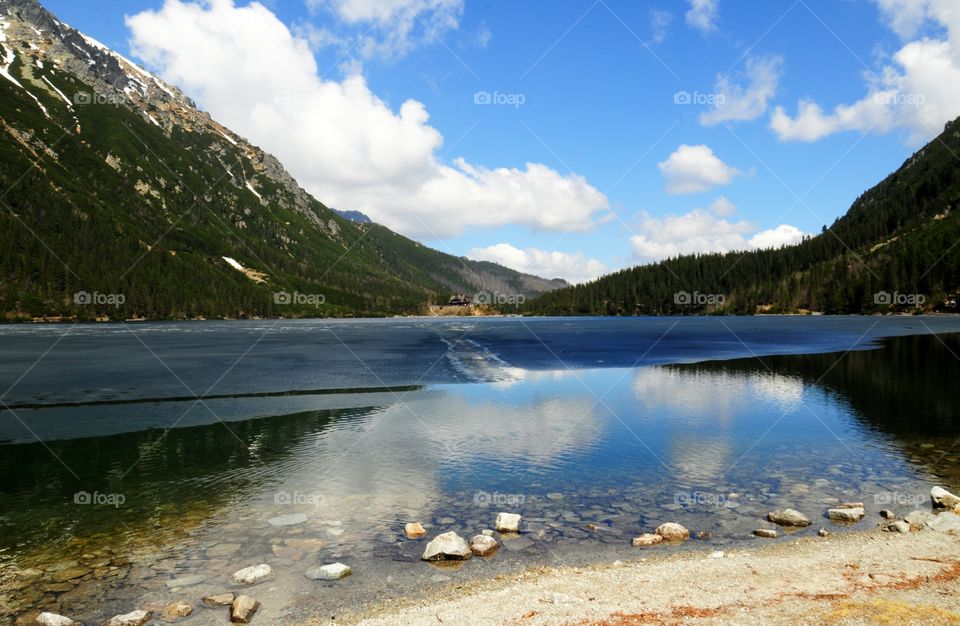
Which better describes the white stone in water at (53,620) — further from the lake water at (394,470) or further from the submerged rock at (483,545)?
the submerged rock at (483,545)

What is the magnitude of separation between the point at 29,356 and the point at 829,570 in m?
96.4

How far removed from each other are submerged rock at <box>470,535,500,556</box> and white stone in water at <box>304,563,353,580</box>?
3536mm

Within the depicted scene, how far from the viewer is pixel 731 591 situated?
12.4 metres

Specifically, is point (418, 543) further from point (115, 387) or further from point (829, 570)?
point (115, 387)

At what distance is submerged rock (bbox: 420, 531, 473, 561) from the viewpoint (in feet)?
50.9

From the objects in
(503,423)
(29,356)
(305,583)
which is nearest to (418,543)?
(305,583)

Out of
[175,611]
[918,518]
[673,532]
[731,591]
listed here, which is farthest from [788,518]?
[175,611]

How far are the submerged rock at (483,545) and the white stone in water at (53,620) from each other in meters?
9.61

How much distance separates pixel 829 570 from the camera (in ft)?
44.3

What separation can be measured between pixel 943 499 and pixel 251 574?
22.4m

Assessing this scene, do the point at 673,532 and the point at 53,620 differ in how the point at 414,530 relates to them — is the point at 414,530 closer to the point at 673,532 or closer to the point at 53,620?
the point at 673,532

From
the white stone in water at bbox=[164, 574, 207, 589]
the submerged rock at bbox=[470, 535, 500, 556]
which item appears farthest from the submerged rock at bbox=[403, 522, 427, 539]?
the white stone in water at bbox=[164, 574, 207, 589]

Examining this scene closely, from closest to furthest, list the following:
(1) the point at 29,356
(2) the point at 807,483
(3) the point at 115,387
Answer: (2) the point at 807,483, (3) the point at 115,387, (1) the point at 29,356

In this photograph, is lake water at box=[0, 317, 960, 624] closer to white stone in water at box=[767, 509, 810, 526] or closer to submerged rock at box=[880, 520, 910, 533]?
white stone in water at box=[767, 509, 810, 526]
